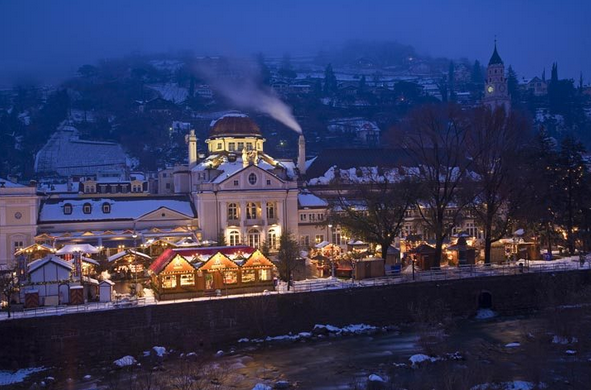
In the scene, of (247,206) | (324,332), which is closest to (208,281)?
(324,332)

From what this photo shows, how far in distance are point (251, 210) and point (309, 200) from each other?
5596mm

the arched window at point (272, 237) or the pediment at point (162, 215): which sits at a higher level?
the pediment at point (162, 215)

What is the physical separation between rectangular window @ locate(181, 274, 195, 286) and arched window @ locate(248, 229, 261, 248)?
1635cm

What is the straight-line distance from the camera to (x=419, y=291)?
116ft

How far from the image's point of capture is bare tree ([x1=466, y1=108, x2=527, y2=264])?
133ft

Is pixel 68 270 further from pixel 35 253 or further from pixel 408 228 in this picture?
pixel 408 228

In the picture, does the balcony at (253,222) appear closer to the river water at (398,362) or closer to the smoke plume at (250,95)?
the river water at (398,362)

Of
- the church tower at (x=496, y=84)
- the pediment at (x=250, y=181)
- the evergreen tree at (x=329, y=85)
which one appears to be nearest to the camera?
the pediment at (x=250, y=181)

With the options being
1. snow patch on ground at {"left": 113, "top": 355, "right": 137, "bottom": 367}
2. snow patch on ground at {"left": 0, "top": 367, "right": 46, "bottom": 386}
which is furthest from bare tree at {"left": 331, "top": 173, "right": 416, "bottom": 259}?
snow patch on ground at {"left": 0, "top": 367, "right": 46, "bottom": 386}

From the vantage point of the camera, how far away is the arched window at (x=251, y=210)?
1981 inches

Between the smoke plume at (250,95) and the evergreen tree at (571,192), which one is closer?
the evergreen tree at (571,192)

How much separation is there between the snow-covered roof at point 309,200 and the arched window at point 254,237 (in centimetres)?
466

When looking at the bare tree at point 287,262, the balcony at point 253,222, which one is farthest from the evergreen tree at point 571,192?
the balcony at point 253,222

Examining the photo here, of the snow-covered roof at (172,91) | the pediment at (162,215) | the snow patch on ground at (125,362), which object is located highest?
the snow-covered roof at (172,91)
